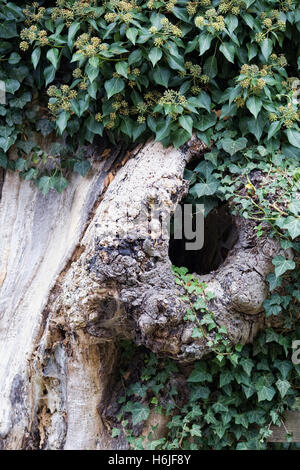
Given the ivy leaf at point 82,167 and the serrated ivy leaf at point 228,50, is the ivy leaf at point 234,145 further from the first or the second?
the ivy leaf at point 82,167

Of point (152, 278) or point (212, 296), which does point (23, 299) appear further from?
point (212, 296)

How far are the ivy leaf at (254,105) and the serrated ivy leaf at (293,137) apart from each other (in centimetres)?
22

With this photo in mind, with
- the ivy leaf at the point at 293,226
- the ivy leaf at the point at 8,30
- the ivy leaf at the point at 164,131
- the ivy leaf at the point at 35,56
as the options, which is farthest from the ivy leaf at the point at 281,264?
the ivy leaf at the point at 8,30

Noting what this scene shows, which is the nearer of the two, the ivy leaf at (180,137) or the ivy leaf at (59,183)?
the ivy leaf at (180,137)

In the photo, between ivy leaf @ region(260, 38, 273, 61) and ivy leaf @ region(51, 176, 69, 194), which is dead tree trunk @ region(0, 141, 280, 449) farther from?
ivy leaf @ region(260, 38, 273, 61)

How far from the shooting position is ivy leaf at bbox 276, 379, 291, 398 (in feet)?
8.67

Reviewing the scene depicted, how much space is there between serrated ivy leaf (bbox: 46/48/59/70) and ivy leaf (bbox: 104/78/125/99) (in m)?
0.31

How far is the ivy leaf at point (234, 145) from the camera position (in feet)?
8.80

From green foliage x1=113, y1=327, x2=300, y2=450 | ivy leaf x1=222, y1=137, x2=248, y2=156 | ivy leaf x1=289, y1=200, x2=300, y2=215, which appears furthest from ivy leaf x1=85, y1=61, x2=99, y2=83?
green foliage x1=113, y1=327, x2=300, y2=450

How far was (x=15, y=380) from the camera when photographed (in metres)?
2.88

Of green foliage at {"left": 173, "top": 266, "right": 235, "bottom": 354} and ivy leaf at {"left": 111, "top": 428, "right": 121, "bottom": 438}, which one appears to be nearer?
green foliage at {"left": 173, "top": 266, "right": 235, "bottom": 354}

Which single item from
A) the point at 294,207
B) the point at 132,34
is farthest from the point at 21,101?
the point at 294,207

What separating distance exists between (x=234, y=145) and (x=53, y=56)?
3.64 feet
